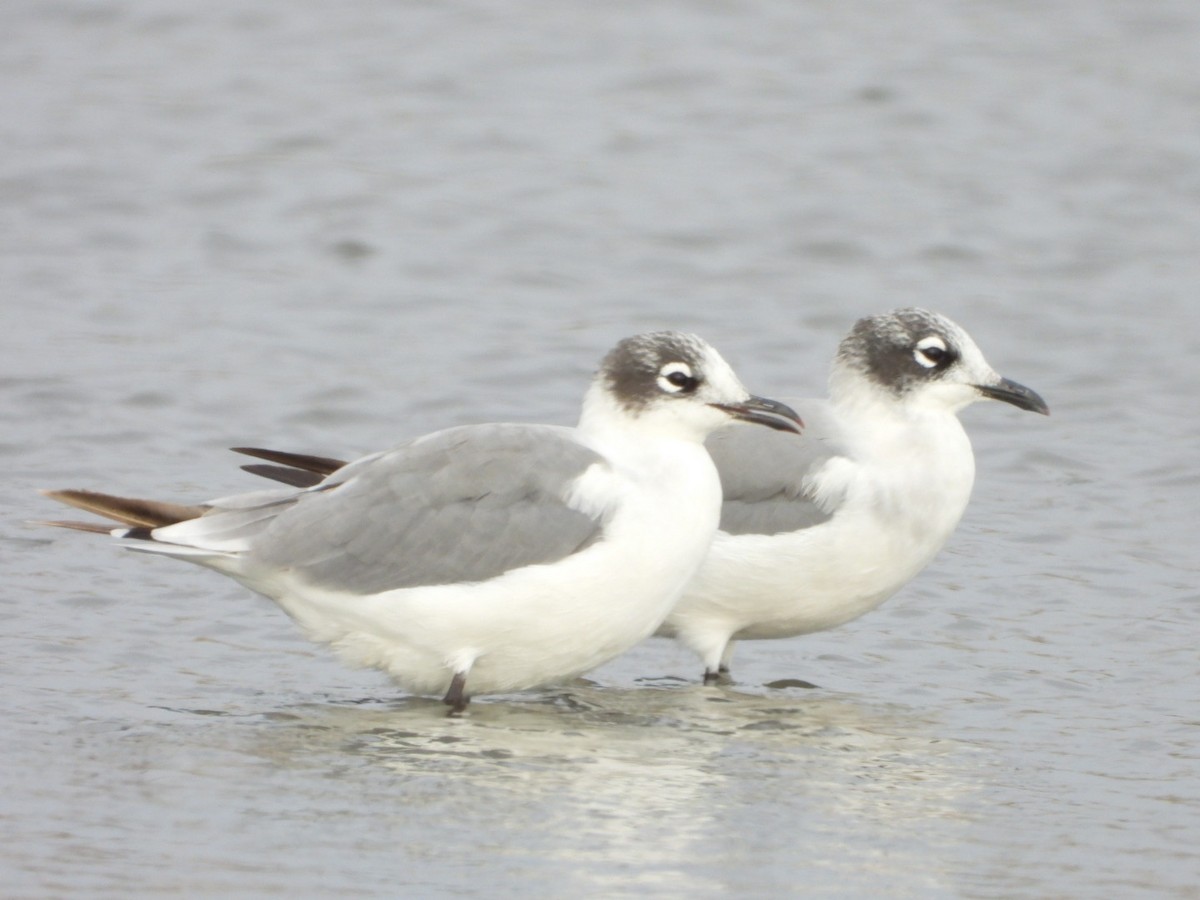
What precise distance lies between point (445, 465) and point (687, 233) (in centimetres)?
733

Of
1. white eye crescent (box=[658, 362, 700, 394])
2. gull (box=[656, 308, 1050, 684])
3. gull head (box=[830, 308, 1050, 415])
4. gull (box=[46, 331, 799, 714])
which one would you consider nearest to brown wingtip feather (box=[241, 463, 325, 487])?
gull (box=[46, 331, 799, 714])

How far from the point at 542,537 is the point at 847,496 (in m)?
1.42

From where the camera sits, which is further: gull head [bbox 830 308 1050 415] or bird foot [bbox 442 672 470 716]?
gull head [bbox 830 308 1050 415]

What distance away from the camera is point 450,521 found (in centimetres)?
695

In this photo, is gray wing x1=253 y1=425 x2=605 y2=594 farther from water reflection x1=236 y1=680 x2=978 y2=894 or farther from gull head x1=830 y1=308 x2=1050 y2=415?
gull head x1=830 y1=308 x2=1050 y2=415

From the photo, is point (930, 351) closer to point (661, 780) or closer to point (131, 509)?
point (661, 780)

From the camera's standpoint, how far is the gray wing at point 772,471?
7.74 m

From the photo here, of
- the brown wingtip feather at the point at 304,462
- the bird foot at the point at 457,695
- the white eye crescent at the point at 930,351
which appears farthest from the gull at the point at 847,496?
the brown wingtip feather at the point at 304,462

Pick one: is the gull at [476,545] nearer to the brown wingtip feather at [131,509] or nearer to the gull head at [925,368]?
the brown wingtip feather at [131,509]

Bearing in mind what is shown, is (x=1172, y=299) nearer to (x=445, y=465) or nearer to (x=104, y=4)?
(x=445, y=465)

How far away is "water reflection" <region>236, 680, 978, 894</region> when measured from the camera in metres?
5.56

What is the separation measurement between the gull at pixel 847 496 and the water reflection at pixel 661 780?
332 mm

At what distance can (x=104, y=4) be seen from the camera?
58.0 feet


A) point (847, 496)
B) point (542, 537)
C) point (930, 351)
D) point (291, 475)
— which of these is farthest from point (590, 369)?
point (542, 537)
